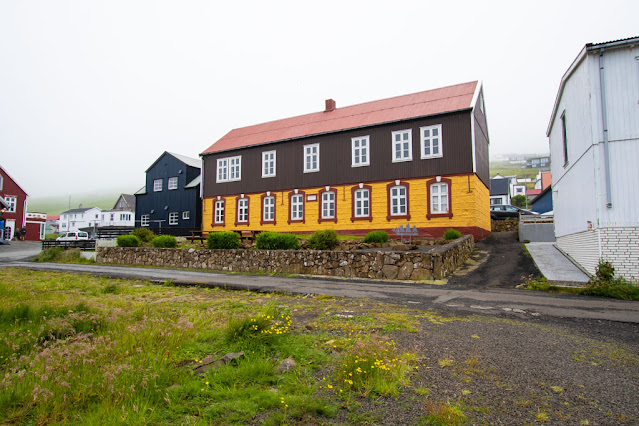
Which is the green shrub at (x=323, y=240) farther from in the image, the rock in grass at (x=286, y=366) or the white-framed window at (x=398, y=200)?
the rock in grass at (x=286, y=366)

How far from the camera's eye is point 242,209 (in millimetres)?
30219

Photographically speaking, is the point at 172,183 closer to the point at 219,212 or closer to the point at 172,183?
the point at 172,183

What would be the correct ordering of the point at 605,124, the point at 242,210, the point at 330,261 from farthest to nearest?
the point at 242,210, the point at 330,261, the point at 605,124

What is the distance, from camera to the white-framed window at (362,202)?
24594 mm

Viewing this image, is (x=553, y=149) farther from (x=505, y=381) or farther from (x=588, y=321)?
(x=505, y=381)

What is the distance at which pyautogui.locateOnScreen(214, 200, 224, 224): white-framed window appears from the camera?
31.4m

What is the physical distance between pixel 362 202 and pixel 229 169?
42.2 ft

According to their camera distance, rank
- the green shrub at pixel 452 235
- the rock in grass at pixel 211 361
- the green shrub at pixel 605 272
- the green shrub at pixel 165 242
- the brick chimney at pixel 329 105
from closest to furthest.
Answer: the rock in grass at pixel 211 361 → the green shrub at pixel 605 272 → the green shrub at pixel 452 235 → the green shrub at pixel 165 242 → the brick chimney at pixel 329 105

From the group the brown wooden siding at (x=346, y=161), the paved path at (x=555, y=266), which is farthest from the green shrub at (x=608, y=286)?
the brown wooden siding at (x=346, y=161)

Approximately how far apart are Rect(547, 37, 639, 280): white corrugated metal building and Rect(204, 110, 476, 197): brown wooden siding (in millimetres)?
8455

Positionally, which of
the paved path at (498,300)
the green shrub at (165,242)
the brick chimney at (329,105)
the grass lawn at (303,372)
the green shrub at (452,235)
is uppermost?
the brick chimney at (329,105)

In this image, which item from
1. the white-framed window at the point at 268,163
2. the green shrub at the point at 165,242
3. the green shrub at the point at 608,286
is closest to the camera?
the green shrub at the point at 608,286

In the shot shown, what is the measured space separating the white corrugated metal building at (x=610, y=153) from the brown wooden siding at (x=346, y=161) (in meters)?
8.45

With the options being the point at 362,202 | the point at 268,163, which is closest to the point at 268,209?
the point at 268,163
